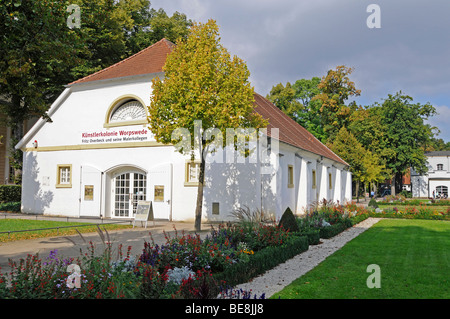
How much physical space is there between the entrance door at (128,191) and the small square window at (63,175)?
316 centimetres

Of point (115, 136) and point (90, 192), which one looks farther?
point (90, 192)

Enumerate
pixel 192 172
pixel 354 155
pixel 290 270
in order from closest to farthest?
pixel 290 270, pixel 192 172, pixel 354 155

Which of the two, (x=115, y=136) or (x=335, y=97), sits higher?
(x=335, y=97)

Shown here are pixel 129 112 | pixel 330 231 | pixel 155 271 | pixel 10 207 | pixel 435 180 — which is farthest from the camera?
pixel 435 180

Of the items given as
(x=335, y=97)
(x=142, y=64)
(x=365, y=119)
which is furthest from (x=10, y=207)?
(x=365, y=119)

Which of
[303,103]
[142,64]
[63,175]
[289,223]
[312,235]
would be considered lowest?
[312,235]

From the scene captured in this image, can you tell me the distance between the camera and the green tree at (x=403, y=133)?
53.6 metres

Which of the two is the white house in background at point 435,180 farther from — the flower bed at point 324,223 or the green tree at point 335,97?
the flower bed at point 324,223

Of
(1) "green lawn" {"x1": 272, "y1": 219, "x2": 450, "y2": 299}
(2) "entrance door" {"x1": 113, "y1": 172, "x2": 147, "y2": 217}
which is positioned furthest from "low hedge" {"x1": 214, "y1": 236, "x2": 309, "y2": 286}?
(2) "entrance door" {"x1": 113, "y1": 172, "x2": 147, "y2": 217}

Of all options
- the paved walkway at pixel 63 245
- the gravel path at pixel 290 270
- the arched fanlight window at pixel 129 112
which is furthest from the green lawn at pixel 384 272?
the arched fanlight window at pixel 129 112

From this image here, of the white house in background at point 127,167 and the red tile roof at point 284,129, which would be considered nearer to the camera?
the white house in background at point 127,167

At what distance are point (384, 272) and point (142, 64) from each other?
16.5 m

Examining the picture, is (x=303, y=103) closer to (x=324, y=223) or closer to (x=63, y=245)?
(x=324, y=223)

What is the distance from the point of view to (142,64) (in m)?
20.2
